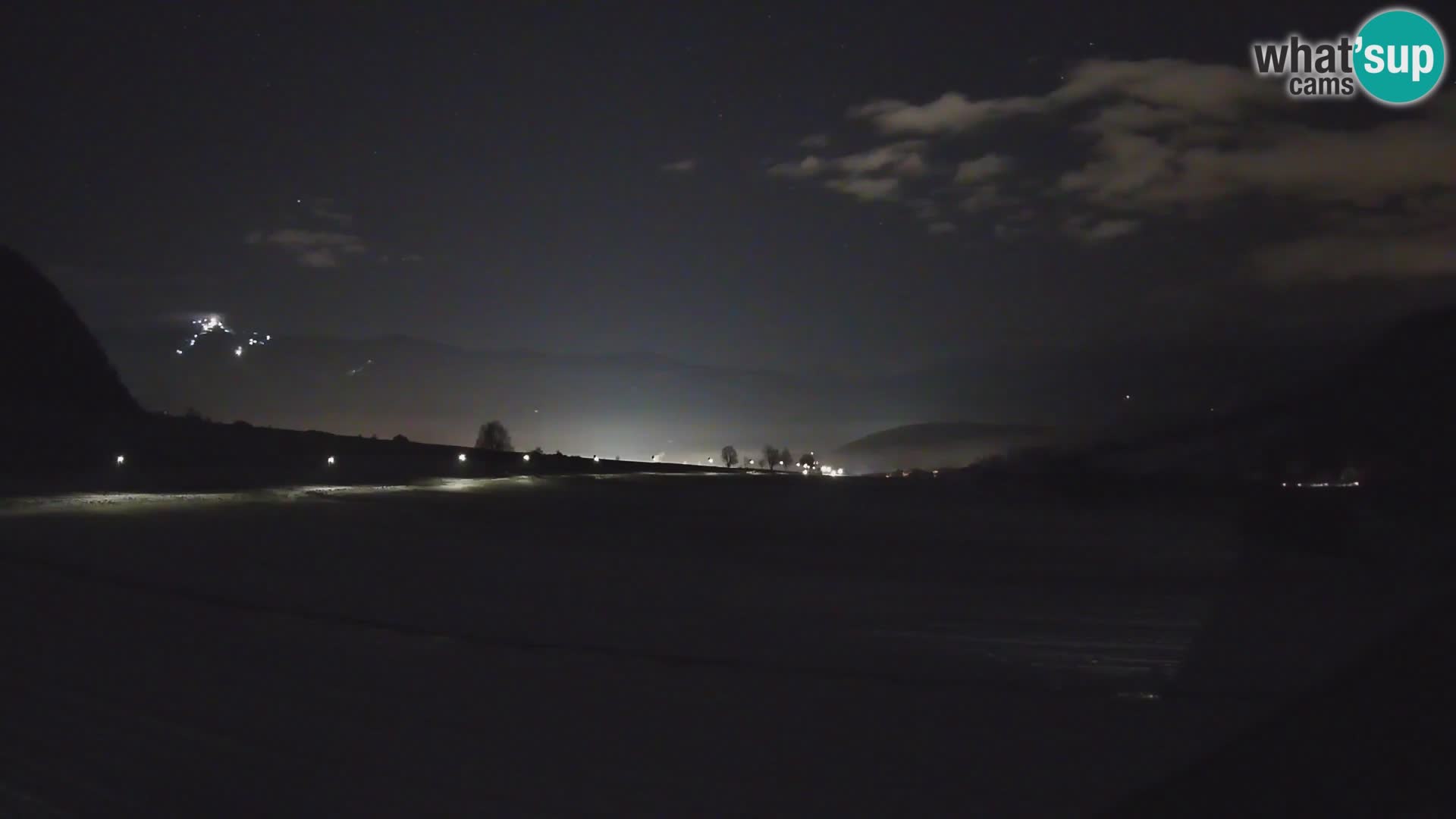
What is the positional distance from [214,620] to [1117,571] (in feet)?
33.7

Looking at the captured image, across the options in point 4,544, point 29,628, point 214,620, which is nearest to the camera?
point 29,628

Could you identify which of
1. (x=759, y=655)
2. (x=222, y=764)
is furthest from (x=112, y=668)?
(x=759, y=655)

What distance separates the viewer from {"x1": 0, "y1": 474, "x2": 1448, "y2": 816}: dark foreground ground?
5230 mm

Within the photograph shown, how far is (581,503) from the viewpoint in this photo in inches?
973

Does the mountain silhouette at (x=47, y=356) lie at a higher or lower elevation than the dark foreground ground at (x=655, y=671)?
higher

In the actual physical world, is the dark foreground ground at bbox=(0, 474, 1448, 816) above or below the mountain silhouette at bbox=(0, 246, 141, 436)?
below

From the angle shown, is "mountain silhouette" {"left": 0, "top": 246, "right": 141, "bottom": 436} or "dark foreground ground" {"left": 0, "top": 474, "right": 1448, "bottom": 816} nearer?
"dark foreground ground" {"left": 0, "top": 474, "right": 1448, "bottom": 816}

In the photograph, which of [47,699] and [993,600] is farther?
[993,600]

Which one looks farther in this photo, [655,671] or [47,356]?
[47,356]

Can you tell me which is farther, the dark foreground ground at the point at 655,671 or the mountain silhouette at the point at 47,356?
the mountain silhouette at the point at 47,356

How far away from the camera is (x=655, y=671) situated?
25.8 ft

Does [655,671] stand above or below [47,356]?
below

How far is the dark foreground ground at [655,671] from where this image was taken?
523 centimetres

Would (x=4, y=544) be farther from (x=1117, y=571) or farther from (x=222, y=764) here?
(x=1117, y=571)
